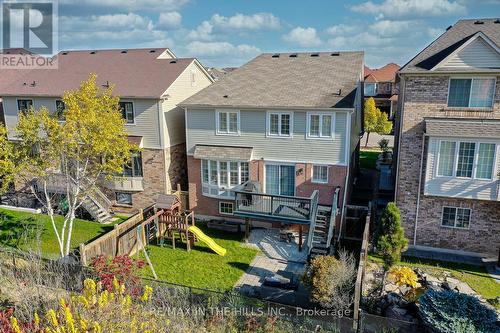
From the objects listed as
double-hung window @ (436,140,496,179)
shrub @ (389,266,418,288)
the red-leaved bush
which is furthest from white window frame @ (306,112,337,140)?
the red-leaved bush

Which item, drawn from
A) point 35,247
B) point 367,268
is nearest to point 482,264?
point 367,268

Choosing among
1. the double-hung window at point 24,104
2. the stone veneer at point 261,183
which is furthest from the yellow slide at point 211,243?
the double-hung window at point 24,104

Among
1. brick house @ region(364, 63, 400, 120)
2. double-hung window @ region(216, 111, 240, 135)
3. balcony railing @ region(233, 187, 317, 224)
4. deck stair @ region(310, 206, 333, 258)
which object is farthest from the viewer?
brick house @ region(364, 63, 400, 120)

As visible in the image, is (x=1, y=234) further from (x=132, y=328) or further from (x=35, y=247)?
(x=132, y=328)

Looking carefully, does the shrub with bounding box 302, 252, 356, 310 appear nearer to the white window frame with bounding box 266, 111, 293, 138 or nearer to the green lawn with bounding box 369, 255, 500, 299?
the green lawn with bounding box 369, 255, 500, 299

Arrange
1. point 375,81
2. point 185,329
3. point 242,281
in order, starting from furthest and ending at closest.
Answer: point 375,81
point 242,281
point 185,329

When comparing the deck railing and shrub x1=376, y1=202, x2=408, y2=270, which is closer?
shrub x1=376, y1=202, x2=408, y2=270

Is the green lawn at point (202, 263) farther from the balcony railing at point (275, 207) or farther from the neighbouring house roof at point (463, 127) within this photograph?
the neighbouring house roof at point (463, 127)
